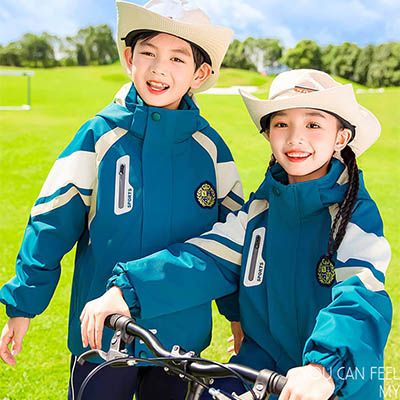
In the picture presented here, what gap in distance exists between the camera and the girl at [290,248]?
169cm

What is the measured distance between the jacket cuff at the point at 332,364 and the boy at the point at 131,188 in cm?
74

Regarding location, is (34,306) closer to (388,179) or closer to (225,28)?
(225,28)

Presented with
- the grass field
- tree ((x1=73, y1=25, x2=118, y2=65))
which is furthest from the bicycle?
tree ((x1=73, y1=25, x2=118, y2=65))

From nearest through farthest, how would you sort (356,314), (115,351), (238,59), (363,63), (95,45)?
1. (115,351)
2. (356,314)
3. (95,45)
4. (238,59)
5. (363,63)

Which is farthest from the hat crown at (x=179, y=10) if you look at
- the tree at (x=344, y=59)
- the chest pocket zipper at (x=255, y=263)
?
the tree at (x=344, y=59)

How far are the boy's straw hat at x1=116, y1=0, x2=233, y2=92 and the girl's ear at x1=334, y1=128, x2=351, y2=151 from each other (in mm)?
581

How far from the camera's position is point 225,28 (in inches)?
82.2

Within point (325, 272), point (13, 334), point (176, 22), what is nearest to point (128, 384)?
point (13, 334)

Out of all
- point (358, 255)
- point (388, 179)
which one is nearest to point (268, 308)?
point (358, 255)

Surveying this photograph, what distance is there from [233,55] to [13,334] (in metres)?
58.0

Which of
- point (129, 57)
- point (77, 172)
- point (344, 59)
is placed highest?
point (344, 59)

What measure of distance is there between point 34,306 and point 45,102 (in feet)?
73.7

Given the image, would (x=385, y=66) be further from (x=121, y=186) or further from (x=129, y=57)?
(x=121, y=186)

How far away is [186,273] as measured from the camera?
1.87 meters
